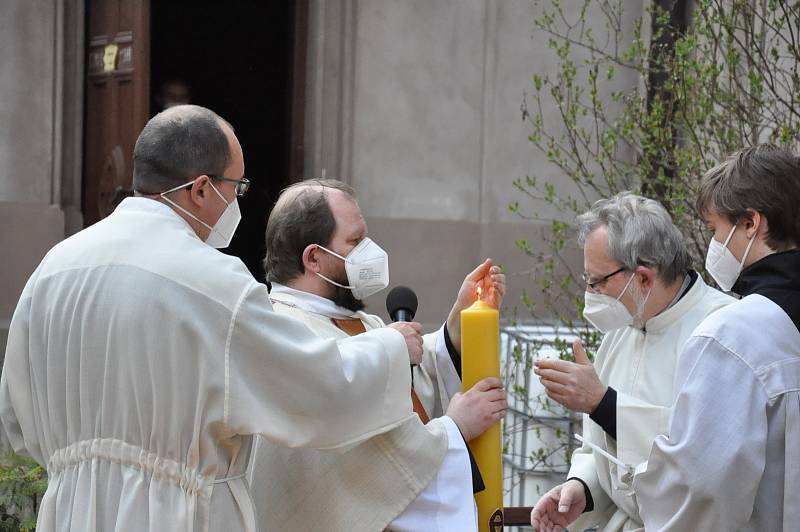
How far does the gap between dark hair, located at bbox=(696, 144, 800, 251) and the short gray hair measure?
484 mm

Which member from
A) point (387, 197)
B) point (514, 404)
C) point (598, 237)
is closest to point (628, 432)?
point (598, 237)

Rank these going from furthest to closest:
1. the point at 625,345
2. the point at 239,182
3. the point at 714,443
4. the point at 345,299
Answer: the point at 625,345 → the point at 345,299 → the point at 239,182 → the point at 714,443

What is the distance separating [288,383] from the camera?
8.70 feet

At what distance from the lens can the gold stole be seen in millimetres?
3400

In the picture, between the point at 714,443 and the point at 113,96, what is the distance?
18.8 ft

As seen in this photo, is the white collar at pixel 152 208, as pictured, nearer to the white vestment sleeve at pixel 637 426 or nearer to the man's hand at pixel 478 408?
the man's hand at pixel 478 408

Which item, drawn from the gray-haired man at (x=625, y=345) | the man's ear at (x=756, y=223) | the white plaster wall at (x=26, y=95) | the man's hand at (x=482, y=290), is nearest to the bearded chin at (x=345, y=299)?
the man's hand at (x=482, y=290)

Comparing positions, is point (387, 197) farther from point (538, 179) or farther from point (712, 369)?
point (712, 369)

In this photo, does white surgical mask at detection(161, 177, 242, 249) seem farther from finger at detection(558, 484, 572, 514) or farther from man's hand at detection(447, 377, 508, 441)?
finger at detection(558, 484, 572, 514)

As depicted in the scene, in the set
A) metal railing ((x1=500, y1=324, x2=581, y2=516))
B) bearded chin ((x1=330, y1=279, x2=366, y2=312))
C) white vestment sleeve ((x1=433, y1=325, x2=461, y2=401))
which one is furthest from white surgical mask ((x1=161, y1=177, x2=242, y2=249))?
metal railing ((x1=500, y1=324, x2=581, y2=516))

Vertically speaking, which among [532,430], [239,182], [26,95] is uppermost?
[26,95]

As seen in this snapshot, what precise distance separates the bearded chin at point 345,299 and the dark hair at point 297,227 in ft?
0.38

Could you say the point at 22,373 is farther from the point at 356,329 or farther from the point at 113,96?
the point at 113,96

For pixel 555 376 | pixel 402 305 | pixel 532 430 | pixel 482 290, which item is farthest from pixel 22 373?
pixel 532 430
